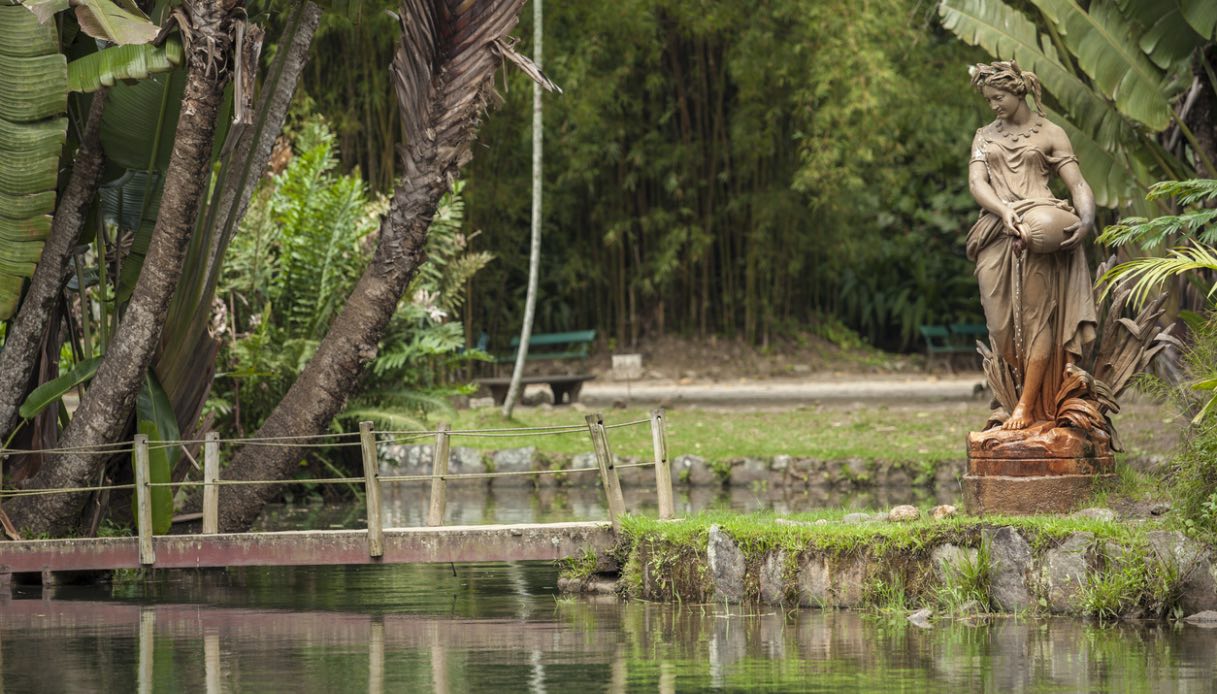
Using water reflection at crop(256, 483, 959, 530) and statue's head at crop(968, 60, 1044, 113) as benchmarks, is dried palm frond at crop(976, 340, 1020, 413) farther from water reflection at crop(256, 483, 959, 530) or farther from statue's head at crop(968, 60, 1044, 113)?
water reflection at crop(256, 483, 959, 530)

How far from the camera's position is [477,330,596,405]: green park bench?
2528 cm

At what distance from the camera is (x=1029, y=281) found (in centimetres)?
1134

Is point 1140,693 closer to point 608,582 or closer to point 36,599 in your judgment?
point 608,582

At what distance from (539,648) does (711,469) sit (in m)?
10.4

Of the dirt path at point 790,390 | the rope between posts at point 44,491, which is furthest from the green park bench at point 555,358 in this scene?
the rope between posts at point 44,491

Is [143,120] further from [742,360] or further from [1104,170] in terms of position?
[742,360]

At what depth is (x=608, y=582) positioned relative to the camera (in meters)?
12.0

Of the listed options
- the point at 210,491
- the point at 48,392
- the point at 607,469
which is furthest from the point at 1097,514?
the point at 48,392

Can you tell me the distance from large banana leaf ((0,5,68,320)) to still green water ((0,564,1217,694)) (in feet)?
A: 8.72

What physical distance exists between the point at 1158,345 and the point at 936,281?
74.6 feet

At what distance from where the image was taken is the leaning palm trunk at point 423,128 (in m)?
12.9

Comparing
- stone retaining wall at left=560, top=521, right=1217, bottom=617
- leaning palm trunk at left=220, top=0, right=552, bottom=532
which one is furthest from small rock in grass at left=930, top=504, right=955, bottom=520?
leaning palm trunk at left=220, top=0, right=552, bottom=532

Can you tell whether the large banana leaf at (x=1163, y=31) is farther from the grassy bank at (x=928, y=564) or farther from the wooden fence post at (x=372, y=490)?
the wooden fence post at (x=372, y=490)

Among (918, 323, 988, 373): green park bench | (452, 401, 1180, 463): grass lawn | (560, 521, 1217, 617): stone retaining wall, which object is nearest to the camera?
(560, 521, 1217, 617): stone retaining wall
